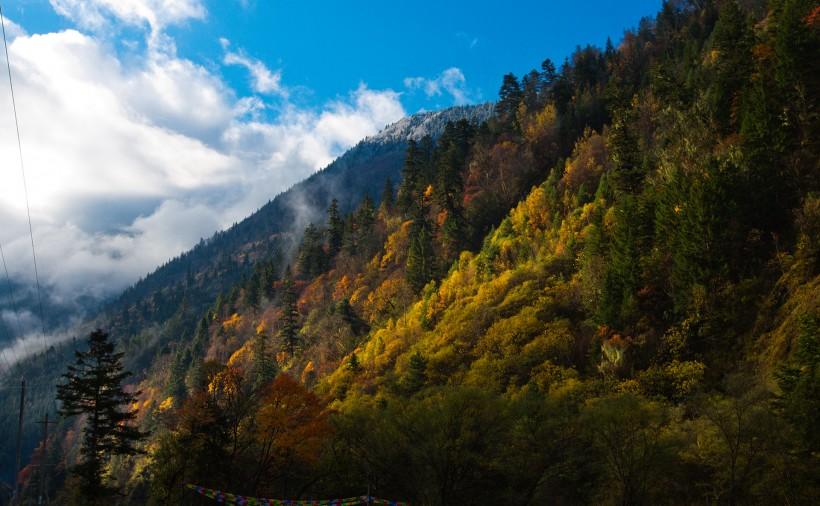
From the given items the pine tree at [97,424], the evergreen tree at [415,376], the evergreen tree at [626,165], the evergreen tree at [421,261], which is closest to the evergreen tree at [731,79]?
the evergreen tree at [626,165]

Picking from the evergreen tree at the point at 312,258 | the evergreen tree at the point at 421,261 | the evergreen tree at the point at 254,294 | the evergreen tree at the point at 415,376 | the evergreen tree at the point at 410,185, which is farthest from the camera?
the evergreen tree at the point at 254,294

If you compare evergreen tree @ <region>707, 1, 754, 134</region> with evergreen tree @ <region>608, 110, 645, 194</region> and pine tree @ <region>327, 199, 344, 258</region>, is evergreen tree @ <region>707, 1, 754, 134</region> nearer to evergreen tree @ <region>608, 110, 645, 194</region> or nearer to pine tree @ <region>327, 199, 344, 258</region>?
evergreen tree @ <region>608, 110, 645, 194</region>

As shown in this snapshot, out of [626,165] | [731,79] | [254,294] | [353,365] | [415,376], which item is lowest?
[415,376]

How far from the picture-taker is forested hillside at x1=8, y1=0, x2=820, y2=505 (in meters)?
27.3

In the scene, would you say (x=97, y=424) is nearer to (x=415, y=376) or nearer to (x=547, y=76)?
(x=415, y=376)

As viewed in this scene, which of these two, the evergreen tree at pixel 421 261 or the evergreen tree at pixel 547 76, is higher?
the evergreen tree at pixel 547 76

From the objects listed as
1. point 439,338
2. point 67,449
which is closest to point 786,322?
point 439,338

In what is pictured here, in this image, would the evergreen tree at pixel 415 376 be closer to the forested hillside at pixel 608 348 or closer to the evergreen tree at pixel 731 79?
the forested hillside at pixel 608 348

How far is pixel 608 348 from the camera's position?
136ft

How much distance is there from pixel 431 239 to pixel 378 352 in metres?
25.8

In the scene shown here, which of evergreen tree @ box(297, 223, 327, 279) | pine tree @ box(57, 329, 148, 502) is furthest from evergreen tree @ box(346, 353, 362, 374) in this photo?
evergreen tree @ box(297, 223, 327, 279)

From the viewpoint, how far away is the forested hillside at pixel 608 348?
2730 centimetres

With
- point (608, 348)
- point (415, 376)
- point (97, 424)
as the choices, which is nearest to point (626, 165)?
point (608, 348)

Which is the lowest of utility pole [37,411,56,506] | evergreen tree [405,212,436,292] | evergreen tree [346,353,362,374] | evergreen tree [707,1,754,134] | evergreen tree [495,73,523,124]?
utility pole [37,411,56,506]
